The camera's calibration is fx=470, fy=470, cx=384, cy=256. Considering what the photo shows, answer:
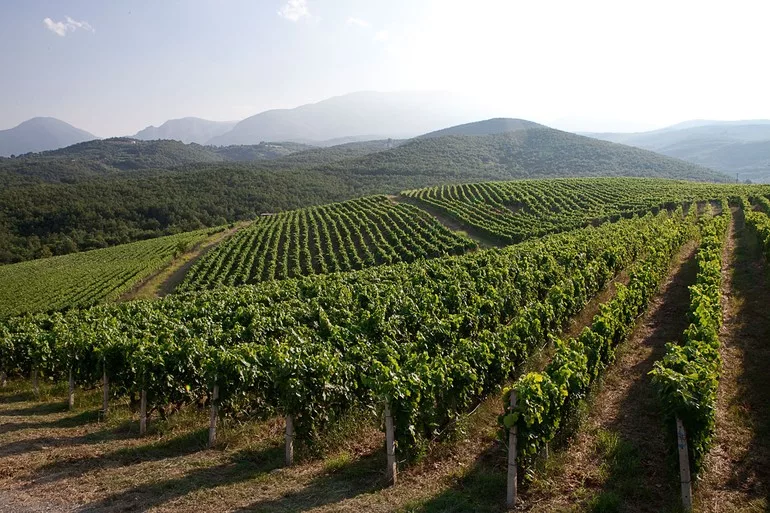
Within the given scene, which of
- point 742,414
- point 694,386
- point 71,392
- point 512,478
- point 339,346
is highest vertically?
point 694,386

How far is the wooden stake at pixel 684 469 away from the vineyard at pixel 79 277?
43.9 metres

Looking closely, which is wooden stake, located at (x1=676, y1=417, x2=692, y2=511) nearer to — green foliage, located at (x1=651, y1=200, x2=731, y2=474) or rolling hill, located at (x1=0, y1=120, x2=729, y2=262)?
green foliage, located at (x1=651, y1=200, x2=731, y2=474)

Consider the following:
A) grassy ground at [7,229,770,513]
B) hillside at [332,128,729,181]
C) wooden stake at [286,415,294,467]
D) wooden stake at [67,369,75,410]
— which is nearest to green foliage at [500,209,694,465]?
grassy ground at [7,229,770,513]

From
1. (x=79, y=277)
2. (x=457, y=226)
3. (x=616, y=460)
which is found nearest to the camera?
(x=616, y=460)

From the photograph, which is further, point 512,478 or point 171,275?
point 171,275

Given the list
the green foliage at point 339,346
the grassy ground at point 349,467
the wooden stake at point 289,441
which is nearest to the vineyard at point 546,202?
the green foliage at point 339,346

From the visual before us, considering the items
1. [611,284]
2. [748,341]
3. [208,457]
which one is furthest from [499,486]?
[611,284]

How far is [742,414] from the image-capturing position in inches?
407

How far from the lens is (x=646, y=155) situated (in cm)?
18175

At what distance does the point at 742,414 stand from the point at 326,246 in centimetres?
4486

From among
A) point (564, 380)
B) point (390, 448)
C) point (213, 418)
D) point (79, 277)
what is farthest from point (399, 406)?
point (79, 277)

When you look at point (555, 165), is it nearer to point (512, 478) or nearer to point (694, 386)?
point (694, 386)

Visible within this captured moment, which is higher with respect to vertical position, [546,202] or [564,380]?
[546,202]

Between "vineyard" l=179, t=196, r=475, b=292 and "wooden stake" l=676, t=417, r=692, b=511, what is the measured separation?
36311 mm
